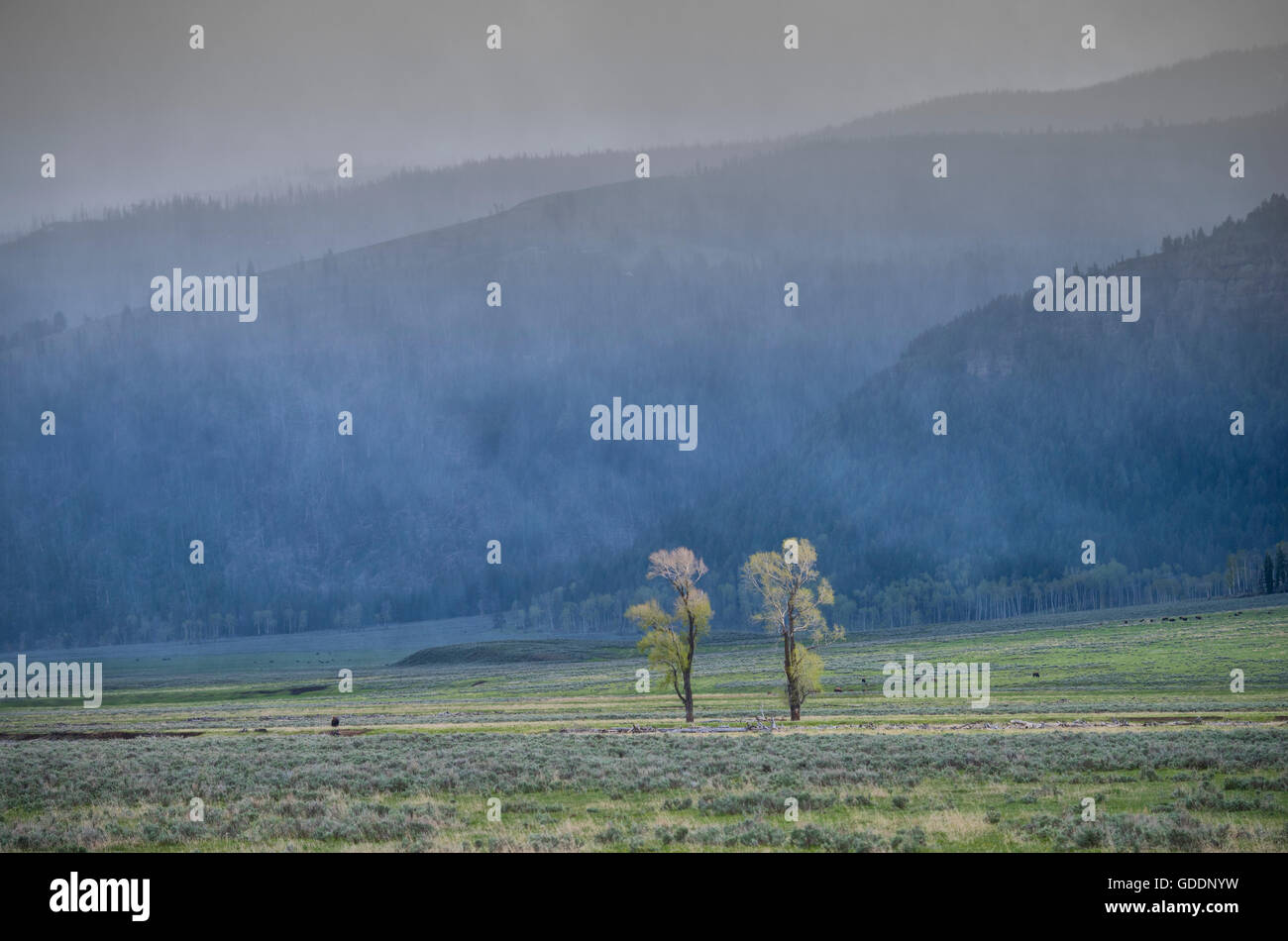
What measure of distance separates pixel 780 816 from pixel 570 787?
7.83 meters

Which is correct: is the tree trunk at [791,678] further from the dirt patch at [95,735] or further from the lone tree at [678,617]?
the dirt patch at [95,735]

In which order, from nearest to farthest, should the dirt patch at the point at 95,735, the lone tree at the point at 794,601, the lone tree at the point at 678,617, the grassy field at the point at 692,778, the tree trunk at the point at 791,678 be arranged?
1. the grassy field at the point at 692,778
2. the tree trunk at the point at 791,678
3. the lone tree at the point at 794,601
4. the dirt patch at the point at 95,735
5. the lone tree at the point at 678,617

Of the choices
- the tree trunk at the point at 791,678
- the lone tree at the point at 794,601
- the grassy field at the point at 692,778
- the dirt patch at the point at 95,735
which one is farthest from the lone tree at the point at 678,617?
the dirt patch at the point at 95,735

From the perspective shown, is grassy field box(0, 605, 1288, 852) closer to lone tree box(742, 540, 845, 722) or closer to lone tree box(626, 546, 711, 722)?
lone tree box(742, 540, 845, 722)

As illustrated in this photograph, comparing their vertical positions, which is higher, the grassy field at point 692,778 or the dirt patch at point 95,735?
the grassy field at point 692,778

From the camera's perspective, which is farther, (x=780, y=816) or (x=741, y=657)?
(x=741, y=657)

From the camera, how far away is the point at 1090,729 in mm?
44156

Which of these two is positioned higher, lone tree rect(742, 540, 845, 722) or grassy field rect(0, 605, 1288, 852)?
lone tree rect(742, 540, 845, 722)

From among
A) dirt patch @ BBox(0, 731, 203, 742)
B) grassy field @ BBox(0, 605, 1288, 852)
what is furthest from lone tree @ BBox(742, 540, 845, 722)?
dirt patch @ BBox(0, 731, 203, 742)

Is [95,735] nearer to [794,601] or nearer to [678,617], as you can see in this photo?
[678,617]

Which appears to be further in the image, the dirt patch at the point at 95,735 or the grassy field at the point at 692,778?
the dirt patch at the point at 95,735

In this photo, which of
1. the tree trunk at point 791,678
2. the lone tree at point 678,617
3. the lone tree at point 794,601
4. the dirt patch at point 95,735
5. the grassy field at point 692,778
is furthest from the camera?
the lone tree at point 678,617
